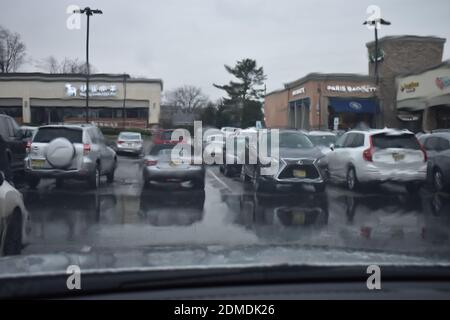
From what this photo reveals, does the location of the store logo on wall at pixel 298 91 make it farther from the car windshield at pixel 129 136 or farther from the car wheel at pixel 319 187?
the car wheel at pixel 319 187

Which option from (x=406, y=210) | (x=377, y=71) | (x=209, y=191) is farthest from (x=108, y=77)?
(x=406, y=210)

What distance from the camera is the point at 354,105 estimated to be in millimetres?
41812

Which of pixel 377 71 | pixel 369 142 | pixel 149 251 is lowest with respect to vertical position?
pixel 149 251

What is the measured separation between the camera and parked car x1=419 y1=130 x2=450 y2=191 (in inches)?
547

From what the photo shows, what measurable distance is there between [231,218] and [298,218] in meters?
1.26

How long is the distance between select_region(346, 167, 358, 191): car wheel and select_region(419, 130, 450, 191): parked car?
2181mm

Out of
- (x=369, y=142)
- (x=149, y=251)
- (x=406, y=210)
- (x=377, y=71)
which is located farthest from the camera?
(x=377, y=71)

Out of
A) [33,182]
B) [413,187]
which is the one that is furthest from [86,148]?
[413,187]

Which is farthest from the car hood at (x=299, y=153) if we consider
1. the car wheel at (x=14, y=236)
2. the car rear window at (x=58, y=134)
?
the car wheel at (x=14, y=236)

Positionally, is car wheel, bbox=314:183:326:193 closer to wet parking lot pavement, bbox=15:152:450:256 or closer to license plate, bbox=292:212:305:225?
wet parking lot pavement, bbox=15:152:450:256

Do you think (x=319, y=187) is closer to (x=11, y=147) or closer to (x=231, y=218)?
(x=231, y=218)
